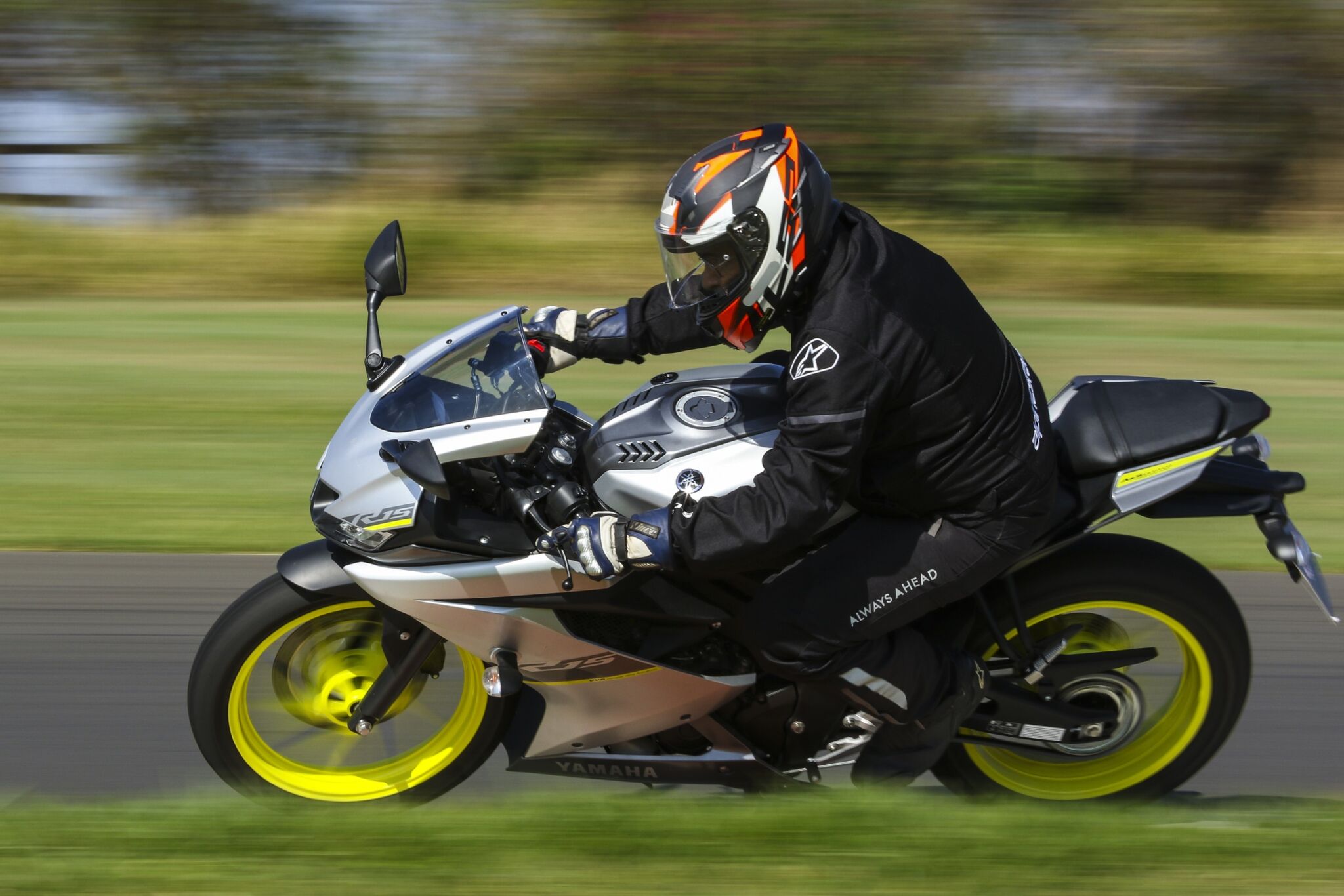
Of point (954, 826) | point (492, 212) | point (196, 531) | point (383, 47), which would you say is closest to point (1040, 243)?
point (492, 212)

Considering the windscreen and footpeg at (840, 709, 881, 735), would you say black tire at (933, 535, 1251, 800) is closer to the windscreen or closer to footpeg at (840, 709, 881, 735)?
footpeg at (840, 709, 881, 735)

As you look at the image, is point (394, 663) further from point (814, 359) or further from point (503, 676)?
point (814, 359)

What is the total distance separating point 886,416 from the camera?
3.15 meters

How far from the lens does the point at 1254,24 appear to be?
1220cm

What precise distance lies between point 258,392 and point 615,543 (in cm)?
536

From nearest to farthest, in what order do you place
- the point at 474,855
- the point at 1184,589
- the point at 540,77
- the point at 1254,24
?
the point at 474,855 → the point at 1184,589 → the point at 1254,24 → the point at 540,77

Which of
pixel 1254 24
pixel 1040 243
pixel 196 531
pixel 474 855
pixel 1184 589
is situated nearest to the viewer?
pixel 474 855

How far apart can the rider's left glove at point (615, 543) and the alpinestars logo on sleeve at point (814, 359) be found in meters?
0.44

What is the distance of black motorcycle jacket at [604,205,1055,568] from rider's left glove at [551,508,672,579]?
0.06 metres

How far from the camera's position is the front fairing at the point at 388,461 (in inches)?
124

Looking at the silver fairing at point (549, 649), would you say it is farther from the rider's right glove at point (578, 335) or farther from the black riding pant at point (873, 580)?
the rider's right glove at point (578, 335)

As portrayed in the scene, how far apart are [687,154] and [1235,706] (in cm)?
980

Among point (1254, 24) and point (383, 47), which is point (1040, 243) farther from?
point (383, 47)

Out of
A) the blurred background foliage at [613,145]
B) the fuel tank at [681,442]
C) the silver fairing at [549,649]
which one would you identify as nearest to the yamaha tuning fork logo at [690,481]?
the fuel tank at [681,442]
